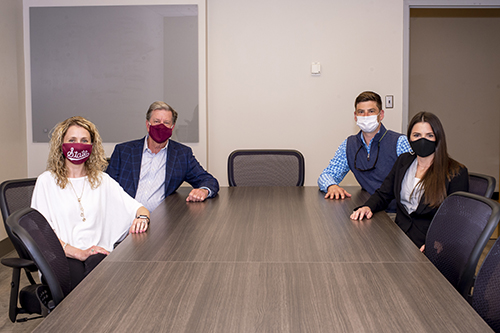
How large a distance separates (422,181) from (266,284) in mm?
1340

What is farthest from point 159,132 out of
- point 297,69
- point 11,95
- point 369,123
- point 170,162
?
point 11,95

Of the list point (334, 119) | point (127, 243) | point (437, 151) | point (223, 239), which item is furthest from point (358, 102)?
point (127, 243)

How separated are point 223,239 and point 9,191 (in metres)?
1.17

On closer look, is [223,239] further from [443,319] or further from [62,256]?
[443,319]

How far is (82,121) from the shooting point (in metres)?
2.25

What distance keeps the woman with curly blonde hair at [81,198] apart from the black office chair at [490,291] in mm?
1350

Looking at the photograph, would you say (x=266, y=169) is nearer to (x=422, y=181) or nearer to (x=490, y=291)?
(x=422, y=181)

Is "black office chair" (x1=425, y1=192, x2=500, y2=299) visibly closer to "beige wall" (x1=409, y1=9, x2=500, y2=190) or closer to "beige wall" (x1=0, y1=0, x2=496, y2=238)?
"beige wall" (x1=0, y1=0, x2=496, y2=238)

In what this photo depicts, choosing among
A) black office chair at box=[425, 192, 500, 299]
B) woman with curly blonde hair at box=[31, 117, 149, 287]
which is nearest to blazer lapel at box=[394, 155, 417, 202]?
black office chair at box=[425, 192, 500, 299]

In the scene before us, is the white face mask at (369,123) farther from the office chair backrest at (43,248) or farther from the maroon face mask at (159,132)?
the office chair backrest at (43,248)

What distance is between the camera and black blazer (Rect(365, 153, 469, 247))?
2.18m

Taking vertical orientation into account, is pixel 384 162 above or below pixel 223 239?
above

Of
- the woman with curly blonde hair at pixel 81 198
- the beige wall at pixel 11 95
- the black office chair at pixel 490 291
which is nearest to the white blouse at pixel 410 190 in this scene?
the black office chair at pixel 490 291

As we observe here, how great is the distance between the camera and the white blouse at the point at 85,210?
2.10m
